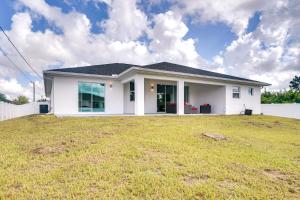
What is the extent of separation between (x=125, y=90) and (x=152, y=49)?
8.10 m

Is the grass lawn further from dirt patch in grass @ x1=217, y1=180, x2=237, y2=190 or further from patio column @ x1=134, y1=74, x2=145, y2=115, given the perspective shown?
patio column @ x1=134, y1=74, x2=145, y2=115

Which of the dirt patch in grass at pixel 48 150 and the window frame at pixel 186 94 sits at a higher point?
the window frame at pixel 186 94

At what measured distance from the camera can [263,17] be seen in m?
15.2

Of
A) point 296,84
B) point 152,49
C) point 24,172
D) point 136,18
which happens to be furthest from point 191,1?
point 296,84

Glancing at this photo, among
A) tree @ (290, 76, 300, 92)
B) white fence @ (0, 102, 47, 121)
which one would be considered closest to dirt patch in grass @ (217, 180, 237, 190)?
white fence @ (0, 102, 47, 121)

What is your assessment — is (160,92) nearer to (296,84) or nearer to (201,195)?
(201,195)

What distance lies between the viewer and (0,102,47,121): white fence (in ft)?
49.3

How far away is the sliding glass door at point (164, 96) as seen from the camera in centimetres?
1706

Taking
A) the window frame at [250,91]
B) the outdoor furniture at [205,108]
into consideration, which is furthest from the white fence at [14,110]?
the window frame at [250,91]

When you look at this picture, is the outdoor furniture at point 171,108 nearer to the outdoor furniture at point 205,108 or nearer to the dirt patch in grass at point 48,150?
the outdoor furniture at point 205,108

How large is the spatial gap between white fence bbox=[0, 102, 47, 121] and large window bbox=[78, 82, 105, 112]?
5963mm

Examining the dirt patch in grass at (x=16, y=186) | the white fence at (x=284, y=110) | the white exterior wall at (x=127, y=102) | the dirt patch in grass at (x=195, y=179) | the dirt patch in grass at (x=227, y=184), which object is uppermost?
the white exterior wall at (x=127, y=102)

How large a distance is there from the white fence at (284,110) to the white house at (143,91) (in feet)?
9.00

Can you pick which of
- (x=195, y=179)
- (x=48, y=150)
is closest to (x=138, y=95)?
(x=48, y=150)
